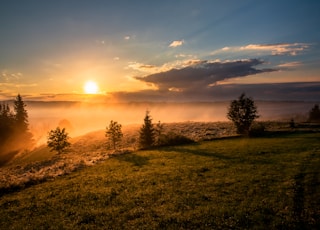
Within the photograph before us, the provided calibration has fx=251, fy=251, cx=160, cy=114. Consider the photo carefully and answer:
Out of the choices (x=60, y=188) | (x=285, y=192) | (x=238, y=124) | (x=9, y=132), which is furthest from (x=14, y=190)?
(x=9, y=132)

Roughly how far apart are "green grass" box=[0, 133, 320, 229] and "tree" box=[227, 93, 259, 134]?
3294cm

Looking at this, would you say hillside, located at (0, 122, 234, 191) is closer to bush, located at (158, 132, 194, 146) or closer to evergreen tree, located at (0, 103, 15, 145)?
bush, located at (158, 132, 194, 146)

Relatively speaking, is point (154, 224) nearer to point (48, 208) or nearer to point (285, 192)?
point (48, 208)

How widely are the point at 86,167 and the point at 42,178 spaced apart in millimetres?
7454

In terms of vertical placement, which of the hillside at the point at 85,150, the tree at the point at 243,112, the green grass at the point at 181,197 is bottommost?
the hillside at the point at 85,150

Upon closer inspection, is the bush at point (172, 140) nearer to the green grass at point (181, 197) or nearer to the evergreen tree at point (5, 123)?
the green grass at point (181, 197)

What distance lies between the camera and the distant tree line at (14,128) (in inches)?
3731

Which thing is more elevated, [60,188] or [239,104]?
[239,104]

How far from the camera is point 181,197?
71.9 ft

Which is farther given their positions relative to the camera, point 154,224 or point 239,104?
point 239,104

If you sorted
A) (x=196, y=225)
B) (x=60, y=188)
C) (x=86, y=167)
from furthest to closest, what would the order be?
(x=86, y=167) → (x=60, y=188) → (x=196, y=225)

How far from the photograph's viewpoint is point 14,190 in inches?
1123

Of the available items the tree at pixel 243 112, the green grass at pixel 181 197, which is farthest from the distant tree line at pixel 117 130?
the green grass at pixel 181 197

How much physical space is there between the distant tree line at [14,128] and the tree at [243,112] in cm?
8152
